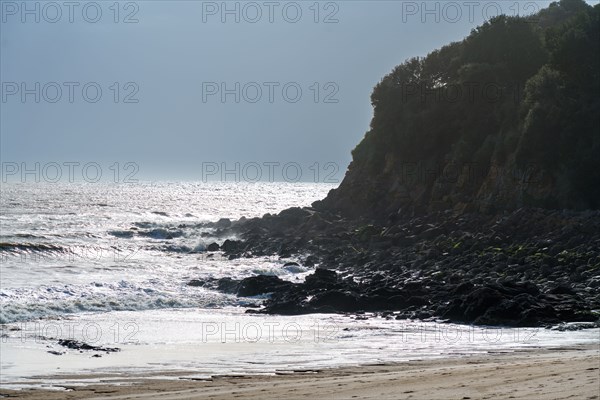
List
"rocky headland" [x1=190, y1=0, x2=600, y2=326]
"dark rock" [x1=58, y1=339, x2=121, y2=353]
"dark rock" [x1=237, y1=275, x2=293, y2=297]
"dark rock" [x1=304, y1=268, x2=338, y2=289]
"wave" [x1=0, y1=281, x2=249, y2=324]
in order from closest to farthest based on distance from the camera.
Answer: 1. "dark rock" [x1=58, y1=339, x2=121, y2=353]
2. "wave" [x1=0, y1=281, x2=249, y2=324]
3. "rocky headland" [x1=190, y1=0, x2=600, y2=326]
4. "dark rock" [x1=304, y1=268, x2=338, y2=289]
5. "dark rock" [x1=237, y1=275, x2=293, y2=297]

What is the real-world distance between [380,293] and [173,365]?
10.6 m

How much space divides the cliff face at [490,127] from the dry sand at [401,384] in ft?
78.6

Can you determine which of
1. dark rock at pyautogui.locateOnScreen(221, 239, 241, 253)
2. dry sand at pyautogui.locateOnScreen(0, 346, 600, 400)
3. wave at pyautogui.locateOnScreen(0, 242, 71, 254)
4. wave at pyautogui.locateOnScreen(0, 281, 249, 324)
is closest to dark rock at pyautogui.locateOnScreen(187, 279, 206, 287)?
wave at pyautogui.locateOnScreen(0, 281, 249, 324)

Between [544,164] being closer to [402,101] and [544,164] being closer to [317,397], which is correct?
[402,101]

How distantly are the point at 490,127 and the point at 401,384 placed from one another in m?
35.9

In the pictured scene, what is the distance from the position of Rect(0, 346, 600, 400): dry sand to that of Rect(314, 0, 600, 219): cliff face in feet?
78.6

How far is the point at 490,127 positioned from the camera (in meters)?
46.1

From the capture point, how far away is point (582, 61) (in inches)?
1576

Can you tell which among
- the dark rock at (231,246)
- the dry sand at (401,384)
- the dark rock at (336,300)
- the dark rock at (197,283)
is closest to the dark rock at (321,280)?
the dark rock at (336,300)

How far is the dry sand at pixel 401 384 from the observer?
36.4ft

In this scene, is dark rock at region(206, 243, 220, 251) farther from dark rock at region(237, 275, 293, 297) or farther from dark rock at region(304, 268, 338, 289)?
dark rock at region(304, 268, 338, 289)

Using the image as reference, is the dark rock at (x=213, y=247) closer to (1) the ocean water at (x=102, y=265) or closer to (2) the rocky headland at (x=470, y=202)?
(2) the rocky headland at (x=470, y=202)

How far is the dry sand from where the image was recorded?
11109 millimetres

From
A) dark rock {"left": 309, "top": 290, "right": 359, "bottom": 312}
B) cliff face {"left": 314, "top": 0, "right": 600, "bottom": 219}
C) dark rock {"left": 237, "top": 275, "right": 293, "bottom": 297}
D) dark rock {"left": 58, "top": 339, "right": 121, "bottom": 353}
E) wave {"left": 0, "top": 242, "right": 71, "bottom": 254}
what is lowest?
dark rock {"left": 58, "top": 339, "right": 121, "bottom": 353}
